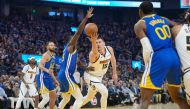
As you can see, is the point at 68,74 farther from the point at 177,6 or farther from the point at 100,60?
the point at 177,6

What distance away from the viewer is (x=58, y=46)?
1000 inches

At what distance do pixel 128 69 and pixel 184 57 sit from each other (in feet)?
63.2

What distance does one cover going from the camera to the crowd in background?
17391mm

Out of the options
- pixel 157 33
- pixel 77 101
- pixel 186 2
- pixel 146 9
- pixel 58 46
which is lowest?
pixel 77 101

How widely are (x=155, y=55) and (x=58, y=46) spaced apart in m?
19.6

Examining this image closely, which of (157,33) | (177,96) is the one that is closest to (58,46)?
(177,96)

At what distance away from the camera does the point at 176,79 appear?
6.20 metres

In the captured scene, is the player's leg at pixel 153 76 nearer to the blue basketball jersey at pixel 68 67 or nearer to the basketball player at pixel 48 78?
the blue basketball jersey at pixel 68 67

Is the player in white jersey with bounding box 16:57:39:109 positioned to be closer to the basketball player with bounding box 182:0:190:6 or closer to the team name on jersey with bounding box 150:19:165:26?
the team name on jersey with bounding box 150:19:165:26

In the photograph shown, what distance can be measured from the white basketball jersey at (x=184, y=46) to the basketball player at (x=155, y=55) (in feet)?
0.29

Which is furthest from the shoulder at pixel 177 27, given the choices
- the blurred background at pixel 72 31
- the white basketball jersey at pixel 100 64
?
the blurred background at pixel 72 31

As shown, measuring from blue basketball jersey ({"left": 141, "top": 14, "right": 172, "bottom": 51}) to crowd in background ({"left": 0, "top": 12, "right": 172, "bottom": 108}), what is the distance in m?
7.73

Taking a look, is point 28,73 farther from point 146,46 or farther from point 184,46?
point 184,46

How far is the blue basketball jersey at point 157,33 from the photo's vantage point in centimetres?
603
